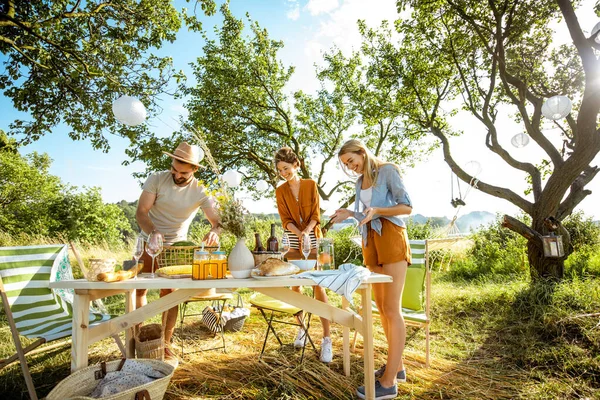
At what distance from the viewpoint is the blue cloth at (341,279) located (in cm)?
185

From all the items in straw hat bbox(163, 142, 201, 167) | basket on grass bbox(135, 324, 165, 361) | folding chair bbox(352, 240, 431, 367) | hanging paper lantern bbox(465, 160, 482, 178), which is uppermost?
hanging paper lantern bbox(465, 160, 482, 178)

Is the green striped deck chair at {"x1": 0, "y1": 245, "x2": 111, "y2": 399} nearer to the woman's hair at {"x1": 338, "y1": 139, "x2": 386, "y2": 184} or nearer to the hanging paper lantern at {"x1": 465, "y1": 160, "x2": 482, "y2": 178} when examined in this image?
the woman's hair at {"x1": 338, "y1": 139, "x2": 386, "y2": 184}

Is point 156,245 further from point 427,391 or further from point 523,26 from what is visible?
point 523,26

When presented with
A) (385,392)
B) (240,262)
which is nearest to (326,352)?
(385,392)

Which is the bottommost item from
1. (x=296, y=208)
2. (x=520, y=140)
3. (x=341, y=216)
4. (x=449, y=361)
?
(x=449, y=361)

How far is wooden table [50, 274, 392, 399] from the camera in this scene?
177 cm

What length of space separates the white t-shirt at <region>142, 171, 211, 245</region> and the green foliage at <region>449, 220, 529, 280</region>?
5.45m

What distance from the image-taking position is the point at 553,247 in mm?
4637

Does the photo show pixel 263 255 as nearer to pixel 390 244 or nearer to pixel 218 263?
pixel 218 263

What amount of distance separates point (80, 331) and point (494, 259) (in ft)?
25.3

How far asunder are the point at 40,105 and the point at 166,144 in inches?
120

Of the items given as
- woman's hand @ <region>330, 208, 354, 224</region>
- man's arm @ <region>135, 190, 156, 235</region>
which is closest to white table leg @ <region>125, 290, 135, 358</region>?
man's arm @ <region>135, 190, 156, 235</region>

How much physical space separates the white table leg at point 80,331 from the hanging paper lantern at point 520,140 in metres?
5.72

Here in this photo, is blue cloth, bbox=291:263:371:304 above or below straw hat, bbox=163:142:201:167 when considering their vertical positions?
below
